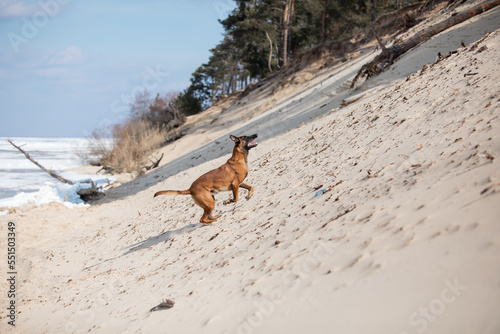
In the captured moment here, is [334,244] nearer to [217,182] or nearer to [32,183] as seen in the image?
[217,182]

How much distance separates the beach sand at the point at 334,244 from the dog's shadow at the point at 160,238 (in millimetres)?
51

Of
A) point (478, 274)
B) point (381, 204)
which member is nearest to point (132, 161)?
point (381, 204)

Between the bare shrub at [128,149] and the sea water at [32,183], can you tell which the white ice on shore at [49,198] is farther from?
the bare shrub at [128,149]

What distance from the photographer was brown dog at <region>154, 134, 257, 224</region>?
22.8ft

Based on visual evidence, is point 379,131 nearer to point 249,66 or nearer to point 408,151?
point 408,151

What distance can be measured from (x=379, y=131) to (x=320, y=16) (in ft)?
105

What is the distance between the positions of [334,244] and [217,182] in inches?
139

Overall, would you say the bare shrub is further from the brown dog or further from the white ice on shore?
the brown dog

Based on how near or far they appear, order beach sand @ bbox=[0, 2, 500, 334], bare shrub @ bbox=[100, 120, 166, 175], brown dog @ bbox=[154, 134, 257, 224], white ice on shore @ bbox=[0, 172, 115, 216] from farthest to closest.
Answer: bare shrub @ bbox=[100, 120, 166, 175] < white ice on shore @ bbox=[0, 172, 115, 216] < brown dog @ bbox=[154, 134, 257, 224] < beach sand @ bbox=[0, 2, 500, 334]

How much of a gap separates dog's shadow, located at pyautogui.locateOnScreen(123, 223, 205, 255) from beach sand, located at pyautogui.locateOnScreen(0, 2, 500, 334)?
0.17 feet

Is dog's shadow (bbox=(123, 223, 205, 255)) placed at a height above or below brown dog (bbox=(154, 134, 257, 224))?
below

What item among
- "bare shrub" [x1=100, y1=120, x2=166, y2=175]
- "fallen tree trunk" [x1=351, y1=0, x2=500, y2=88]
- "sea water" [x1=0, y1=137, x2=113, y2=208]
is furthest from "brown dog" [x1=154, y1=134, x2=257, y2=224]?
"bare shrub" [x1=100, y1=120, x2=166, y2=175]

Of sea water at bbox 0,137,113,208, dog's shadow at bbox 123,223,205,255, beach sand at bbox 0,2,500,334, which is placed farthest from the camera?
sea water at bbox 0,137,113,208

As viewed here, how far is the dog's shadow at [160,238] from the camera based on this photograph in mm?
7930
